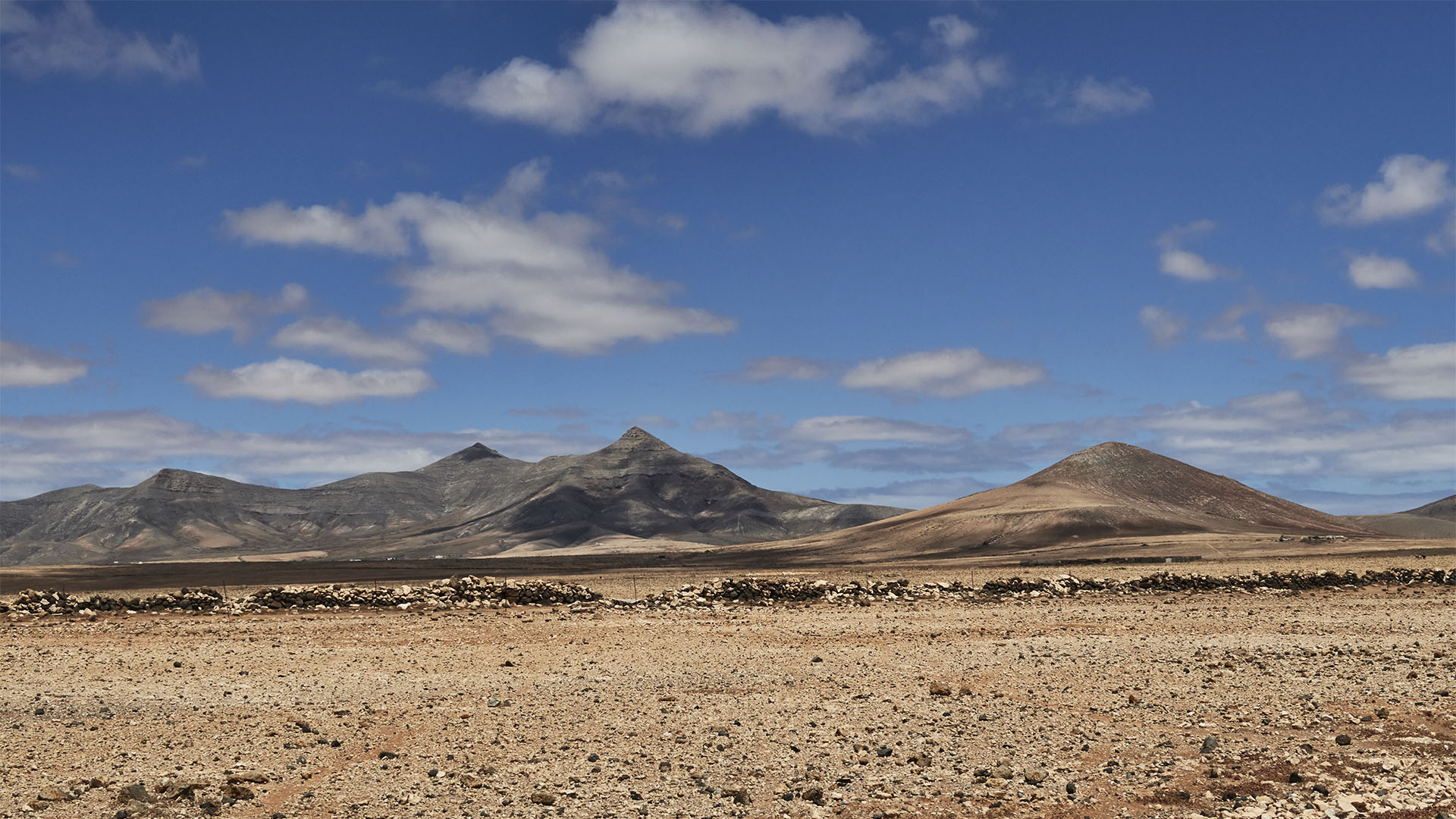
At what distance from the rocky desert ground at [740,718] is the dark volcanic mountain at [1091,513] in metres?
102

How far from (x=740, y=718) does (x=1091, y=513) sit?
129 metres

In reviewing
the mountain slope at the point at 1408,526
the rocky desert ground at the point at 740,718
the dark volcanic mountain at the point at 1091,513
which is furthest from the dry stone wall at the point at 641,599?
the mountain slope at the point at 1408,526

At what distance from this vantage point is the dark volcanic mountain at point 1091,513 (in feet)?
427

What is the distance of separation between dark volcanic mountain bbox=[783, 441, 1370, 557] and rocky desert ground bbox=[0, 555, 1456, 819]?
102 metres

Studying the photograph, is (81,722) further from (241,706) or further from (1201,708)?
(1201,708)

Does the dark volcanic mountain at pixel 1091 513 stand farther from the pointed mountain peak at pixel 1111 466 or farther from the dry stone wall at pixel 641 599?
the dry stone wall at pixel 641 599

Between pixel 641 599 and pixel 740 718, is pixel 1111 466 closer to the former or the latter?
pixel 641 599

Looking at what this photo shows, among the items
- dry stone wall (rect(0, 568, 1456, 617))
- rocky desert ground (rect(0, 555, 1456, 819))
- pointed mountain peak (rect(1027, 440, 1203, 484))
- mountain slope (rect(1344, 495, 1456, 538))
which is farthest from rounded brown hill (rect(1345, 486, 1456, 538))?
rocky desert ground (rect(0, 555, 1456, 819))

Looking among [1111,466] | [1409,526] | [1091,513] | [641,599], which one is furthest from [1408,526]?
[641,599]

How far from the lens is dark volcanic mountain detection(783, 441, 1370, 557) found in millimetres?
130000

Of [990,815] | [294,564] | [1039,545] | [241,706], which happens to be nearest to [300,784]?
[241,706]

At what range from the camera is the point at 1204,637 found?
23.1 metres

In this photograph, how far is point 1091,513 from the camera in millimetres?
134750

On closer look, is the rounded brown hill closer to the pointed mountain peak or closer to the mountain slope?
the mountain slope
